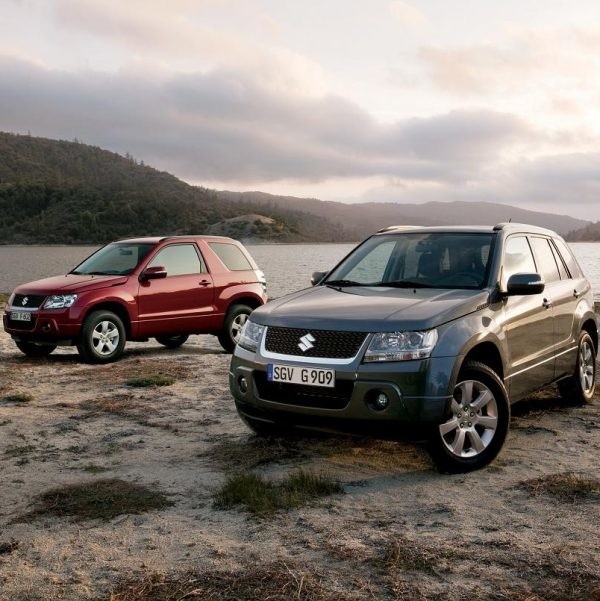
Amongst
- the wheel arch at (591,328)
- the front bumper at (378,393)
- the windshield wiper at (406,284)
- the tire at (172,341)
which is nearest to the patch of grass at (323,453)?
the front bumper at (378,393)

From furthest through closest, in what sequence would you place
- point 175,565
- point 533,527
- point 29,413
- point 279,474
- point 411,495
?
point 29,413 → point 279,474 → point 411,495 → point 533,527 → point 175,565

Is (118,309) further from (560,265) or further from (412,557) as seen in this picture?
(412,557)

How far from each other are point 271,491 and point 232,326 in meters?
7.16

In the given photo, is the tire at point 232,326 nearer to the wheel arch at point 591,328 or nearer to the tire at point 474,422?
the wheel arch at point 591,328

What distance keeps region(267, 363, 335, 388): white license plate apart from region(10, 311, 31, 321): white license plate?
20.8 feet

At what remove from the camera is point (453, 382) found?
4949 mm

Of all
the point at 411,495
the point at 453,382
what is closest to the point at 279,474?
the point at 411,495

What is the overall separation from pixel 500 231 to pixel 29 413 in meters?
4.75

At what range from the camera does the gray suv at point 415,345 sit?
4.89 metres

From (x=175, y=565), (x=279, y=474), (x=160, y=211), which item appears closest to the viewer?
(x=175, y=565)

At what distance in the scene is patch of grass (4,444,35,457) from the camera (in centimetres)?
590

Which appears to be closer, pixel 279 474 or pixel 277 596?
pixel 277 596

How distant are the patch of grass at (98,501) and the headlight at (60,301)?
567 centimetres

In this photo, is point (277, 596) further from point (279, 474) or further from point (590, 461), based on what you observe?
point (590, 461)
